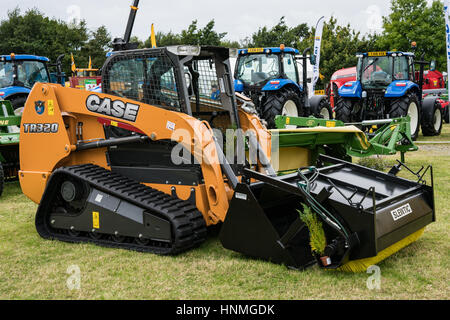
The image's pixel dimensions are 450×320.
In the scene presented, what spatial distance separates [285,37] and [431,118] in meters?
31.8

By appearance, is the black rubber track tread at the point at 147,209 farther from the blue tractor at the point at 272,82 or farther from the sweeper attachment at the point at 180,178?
the blue tractor at the point at 272,82

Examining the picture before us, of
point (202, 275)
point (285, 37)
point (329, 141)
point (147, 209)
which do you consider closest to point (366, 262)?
point (202, 275)

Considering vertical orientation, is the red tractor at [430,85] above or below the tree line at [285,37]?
below

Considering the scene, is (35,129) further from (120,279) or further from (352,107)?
(352,107)

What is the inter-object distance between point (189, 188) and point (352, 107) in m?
9.23

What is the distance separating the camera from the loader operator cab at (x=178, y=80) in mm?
4773

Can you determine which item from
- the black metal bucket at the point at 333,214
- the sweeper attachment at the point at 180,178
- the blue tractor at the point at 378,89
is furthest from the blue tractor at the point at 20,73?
the black metal bucket at the point at 333,214

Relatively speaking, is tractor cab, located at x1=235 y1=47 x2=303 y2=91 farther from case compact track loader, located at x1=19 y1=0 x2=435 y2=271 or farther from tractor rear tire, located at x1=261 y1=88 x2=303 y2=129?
case compact track loader, located at x1=19 y1=0 x2=435 y2=271

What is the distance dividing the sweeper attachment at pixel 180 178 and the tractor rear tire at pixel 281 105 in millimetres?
4736

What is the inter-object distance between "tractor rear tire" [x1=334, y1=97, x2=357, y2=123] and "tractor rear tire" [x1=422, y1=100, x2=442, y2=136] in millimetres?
2622

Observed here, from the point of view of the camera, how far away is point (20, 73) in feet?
37.6

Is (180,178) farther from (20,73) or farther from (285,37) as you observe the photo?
(285,37)
